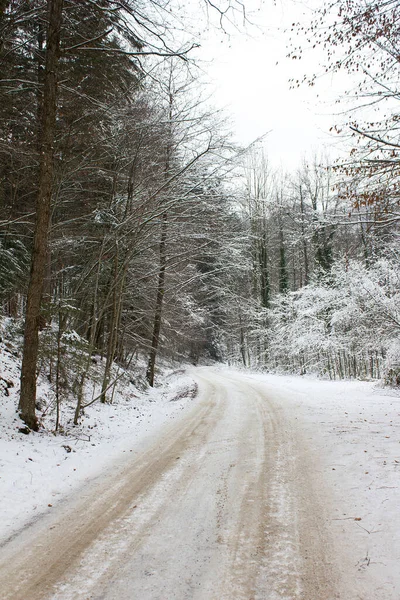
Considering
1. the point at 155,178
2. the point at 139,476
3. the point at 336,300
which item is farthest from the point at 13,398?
the point at 336,300

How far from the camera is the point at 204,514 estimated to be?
345cm

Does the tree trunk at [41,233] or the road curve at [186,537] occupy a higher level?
the tree trunk at [41,233]

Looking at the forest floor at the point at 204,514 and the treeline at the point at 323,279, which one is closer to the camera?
the forest floor at the point at 204,514

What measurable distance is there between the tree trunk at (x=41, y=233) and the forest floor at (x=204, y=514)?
476 millimetres

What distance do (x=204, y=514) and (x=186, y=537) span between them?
0.45m

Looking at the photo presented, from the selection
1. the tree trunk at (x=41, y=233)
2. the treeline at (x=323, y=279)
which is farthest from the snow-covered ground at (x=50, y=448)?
the treeline at (x=323, y=279)

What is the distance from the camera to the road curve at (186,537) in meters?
2.39

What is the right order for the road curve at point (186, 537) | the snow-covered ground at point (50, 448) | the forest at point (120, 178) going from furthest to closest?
the forest at point (120, 178) → the snow-covered ground at point (50, 448) → the road curve at point (186, 537)

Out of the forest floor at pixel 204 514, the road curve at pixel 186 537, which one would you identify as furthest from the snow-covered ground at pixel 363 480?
the road curve at pixel 186 537

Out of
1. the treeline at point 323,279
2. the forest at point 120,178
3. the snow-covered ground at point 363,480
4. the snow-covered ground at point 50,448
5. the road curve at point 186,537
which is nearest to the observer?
the road curve at point 186,537

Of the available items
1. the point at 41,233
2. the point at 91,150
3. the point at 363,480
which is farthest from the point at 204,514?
the point at 91,150

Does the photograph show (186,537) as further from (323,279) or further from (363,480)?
(323,279)

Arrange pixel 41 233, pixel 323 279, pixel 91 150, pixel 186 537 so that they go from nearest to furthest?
pixel 186 537
pixel 41 233
pixel 91 150
pixel 323 279

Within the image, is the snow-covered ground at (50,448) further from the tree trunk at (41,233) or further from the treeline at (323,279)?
the treeline at (323,279)
